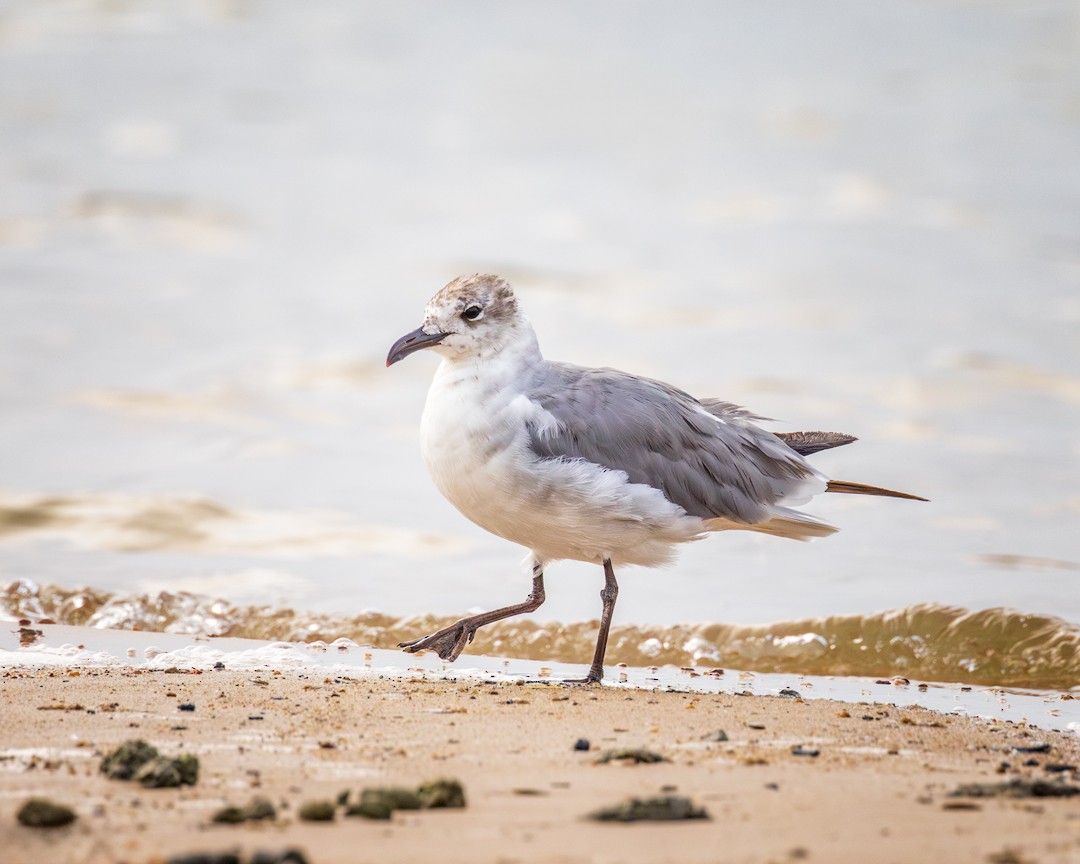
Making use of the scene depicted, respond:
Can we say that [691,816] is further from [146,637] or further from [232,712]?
[146,637]

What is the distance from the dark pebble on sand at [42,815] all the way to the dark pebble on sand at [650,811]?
1.25 meters

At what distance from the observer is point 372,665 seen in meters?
6.62

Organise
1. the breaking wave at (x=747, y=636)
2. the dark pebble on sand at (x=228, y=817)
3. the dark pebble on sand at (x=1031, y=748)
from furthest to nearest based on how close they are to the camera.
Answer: the breaking wave at (x=747, y=636), the dark pebble on sand at (x=1031, y=748), the dark pebble on sand at (x=228, y=817)

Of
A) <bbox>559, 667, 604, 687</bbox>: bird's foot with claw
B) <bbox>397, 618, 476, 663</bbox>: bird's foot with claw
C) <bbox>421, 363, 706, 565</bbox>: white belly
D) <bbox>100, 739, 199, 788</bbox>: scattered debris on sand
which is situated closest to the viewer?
<bbox>100, 739, 199, 788</bbox>: scattered debris on sand

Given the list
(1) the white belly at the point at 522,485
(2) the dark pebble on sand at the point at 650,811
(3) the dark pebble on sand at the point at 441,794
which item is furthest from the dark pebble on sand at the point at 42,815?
(1) the white belly at the point at 522,485

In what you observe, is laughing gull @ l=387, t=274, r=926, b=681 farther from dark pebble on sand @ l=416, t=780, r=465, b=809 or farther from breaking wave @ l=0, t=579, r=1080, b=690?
dark pebble on sand @ l=416, t=780, r=465, b=809

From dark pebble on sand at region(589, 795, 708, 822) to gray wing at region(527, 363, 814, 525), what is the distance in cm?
259

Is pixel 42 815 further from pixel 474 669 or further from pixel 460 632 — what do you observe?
pixel 474 669

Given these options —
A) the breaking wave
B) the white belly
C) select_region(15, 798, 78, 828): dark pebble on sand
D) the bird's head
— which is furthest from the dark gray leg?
select_region(15, 798, 78, 828): dark pebble on sand

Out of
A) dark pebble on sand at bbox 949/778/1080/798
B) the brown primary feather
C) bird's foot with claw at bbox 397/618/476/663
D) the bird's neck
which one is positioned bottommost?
dark pebble on sand at bbox 949/778/1080/798

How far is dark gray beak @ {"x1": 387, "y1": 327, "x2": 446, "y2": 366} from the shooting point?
5910 mm

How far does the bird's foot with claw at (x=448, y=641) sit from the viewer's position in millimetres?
6250

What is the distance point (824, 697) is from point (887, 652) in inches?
63.9

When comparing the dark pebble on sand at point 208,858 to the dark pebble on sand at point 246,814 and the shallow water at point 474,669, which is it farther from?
the shallow water at point 474,669
